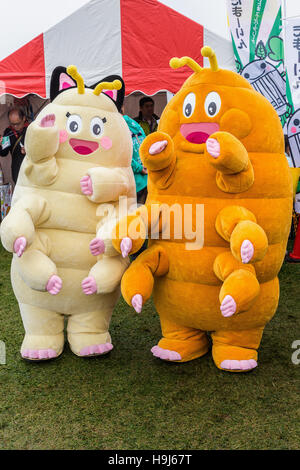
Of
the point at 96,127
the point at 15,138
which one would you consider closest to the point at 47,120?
the point at 96,127

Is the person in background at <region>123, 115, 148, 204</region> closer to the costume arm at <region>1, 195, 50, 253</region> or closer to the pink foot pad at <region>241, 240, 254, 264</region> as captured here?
the costume arm at <region>1, 195, 50, 253</region>

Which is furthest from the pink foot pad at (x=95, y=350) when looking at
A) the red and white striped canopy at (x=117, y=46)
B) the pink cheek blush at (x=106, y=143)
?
the red and white striped canopy at (x=117, y=46)

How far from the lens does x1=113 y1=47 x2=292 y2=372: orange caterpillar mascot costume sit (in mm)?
1828

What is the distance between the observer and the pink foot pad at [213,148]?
5.56 feet

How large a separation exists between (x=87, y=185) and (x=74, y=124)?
0.29 m

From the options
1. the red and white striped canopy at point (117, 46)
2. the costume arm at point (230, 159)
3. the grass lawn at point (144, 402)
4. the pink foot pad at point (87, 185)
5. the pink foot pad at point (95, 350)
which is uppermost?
the red and white striped canopy at point (117, 46)

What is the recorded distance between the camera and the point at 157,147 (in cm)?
181

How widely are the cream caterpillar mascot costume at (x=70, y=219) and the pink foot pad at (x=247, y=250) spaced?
633 millimetres

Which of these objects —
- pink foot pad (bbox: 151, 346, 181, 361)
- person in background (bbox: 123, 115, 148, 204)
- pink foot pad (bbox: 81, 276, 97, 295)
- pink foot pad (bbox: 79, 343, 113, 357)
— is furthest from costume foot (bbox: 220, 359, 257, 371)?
person in background (bbox: 123, 115, 148, 204)

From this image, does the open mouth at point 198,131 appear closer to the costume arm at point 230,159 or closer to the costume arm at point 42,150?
the costume arm at point 230,159

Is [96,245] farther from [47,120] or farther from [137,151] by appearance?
[137,151]

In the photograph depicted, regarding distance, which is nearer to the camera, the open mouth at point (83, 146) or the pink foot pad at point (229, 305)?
the pink foot pad at point (229, 305)

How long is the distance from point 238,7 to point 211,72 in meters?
3.32

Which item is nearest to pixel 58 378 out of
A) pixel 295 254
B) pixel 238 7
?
pixel 295 254
